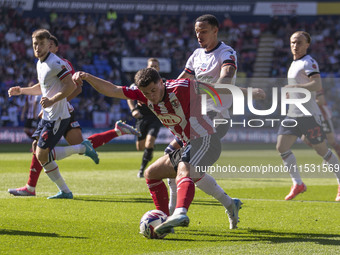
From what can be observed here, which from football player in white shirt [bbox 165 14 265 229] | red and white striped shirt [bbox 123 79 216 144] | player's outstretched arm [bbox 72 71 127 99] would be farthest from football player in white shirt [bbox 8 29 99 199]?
red and white striped shirt [bbox 123 79 216 144]

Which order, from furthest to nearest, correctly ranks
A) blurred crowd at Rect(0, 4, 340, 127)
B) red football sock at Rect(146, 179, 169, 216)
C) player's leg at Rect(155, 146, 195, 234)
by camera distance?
blurred crowd at Rect(0, 4, 340, 127) → red football sock at Rect(146, 179, 169, 216) → player's leg at Rect(155, 146, 195, 234)

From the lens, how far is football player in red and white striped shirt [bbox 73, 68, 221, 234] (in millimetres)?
5613

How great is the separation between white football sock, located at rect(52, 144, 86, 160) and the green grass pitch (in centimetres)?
64

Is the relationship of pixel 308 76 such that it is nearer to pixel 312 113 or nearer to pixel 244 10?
pixel 312 113

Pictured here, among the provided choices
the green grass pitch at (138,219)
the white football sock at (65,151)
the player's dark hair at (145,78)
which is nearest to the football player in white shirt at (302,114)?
the green grass pitch at (138,219)

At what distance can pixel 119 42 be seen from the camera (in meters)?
34.0

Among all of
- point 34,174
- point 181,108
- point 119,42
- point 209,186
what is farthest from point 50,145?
point 119,42

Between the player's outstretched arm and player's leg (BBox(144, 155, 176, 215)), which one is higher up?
the player's outstretched arm

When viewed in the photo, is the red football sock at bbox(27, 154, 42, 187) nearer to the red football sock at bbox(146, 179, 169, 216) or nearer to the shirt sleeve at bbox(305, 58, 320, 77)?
the red football sock at bbox(146, 179, 169, 216)

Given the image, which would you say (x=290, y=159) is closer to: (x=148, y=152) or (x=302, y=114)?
(x=302, y=114)

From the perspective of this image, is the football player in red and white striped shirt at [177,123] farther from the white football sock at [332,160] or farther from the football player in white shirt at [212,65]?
the white football sock at [332,160]

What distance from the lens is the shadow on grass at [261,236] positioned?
5.96 metres

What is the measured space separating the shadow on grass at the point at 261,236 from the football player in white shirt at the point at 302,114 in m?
3.23

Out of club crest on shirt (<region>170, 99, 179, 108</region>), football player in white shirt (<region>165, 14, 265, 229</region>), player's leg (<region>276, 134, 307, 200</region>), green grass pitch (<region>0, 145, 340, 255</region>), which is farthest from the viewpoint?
player's leg (<region>276, 134, 307, 200</region>)
